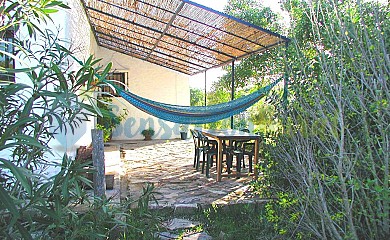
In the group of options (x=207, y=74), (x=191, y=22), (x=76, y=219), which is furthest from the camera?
(x=207, y=74)

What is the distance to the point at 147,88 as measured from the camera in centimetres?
920

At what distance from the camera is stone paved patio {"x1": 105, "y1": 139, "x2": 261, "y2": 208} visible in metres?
3.29

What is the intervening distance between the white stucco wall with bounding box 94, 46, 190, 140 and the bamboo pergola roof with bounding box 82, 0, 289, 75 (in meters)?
1.67

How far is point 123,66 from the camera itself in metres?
9.04

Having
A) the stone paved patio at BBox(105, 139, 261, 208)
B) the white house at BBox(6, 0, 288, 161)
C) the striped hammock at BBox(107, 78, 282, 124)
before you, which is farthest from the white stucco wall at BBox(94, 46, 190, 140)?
the striped hammock at BBox(107, 78, 282, 124)

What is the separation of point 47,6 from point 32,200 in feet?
2.71

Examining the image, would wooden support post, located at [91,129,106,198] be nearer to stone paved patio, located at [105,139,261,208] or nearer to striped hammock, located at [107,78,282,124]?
stone paved patio, located at [105,139,261,208]

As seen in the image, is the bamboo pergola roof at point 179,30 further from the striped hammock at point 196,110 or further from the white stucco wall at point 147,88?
the white stucco wall at point 147,88

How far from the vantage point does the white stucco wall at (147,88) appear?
902 centimetres

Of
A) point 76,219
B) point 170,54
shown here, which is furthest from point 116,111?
point 76,219

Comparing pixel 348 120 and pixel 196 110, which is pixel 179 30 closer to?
pixel 196 110

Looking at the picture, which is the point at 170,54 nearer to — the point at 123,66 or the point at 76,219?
the point at 123,66

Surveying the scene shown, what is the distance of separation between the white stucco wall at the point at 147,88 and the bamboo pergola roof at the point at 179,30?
1.67m

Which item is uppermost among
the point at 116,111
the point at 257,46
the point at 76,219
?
the point at 257,46
